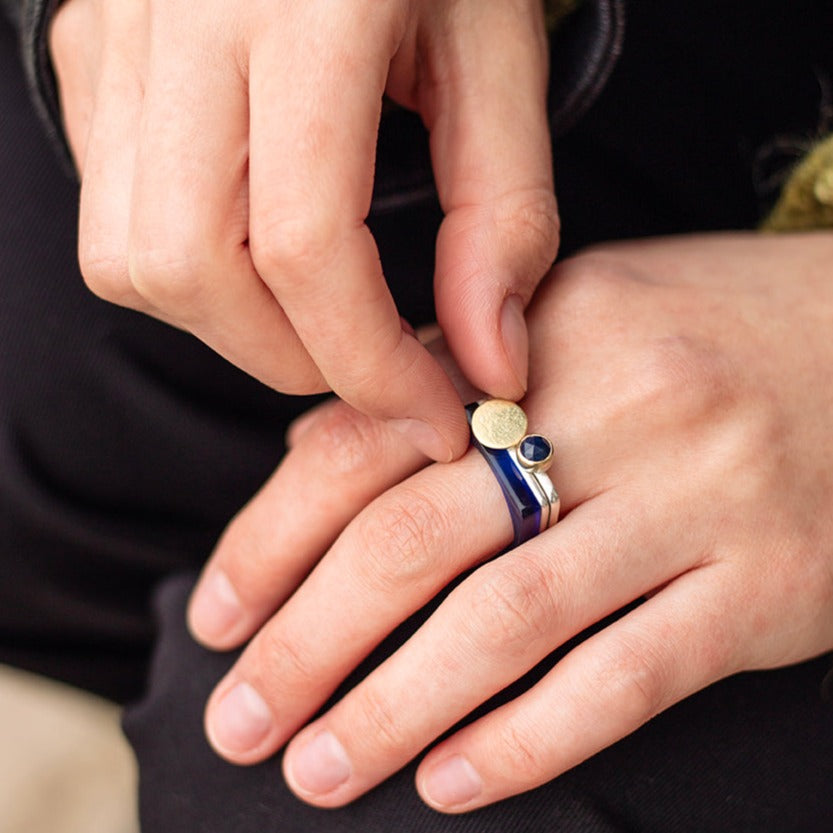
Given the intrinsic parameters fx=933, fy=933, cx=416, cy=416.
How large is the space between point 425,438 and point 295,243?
22 cm

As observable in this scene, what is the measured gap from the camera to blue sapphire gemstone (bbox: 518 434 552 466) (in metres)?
0.78

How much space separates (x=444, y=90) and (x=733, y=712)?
0.60 metres

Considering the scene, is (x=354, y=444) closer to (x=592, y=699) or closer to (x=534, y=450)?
(x=534, y=450)

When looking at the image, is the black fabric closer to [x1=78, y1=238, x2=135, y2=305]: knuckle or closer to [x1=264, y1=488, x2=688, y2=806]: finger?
[x1=264, y1=488, x2=688, y2=806]: finger

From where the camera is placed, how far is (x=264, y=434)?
1.14 metres

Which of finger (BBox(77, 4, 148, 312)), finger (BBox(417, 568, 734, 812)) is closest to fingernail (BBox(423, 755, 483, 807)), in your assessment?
finger (BBox(417, 568, 734, 812))

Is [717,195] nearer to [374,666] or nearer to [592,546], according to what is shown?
[592,546]

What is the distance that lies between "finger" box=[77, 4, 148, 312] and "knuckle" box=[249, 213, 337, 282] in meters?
0.15

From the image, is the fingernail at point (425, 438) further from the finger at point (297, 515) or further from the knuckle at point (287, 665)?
the knuckle at point (287, 665)

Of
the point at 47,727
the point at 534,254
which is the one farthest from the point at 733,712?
the point at 47,727

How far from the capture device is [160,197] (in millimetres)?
667

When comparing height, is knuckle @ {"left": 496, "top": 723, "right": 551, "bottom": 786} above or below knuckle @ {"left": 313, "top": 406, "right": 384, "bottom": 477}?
below

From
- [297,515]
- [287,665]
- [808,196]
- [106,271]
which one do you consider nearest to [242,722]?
[287,665]

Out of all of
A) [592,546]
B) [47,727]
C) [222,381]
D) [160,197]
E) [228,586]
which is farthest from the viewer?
[47,727]
